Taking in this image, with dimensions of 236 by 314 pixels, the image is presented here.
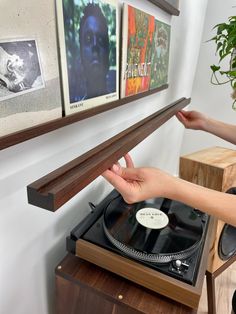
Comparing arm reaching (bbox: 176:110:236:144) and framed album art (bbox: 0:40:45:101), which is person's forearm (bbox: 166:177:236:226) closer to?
framed album art (bbox: 0:40:45:101)

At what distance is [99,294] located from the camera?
0.54 m

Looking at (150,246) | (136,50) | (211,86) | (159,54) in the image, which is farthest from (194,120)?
(211,86)

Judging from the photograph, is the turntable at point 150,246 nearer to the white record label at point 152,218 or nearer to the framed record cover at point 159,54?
the white record label at point 152,218

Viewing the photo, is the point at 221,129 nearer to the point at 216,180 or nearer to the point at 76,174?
the point at 216,180

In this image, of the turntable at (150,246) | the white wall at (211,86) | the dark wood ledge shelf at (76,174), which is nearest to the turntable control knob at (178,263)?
the turntable at (150,246)

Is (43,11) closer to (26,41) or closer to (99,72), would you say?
(26,41)

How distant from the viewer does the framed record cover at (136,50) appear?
0.65 m

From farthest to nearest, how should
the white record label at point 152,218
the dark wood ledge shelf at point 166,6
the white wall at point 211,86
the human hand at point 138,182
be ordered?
the white wall at point 211,86 < the dark wood ledge shelf at point 166,6 < the white record label at point 152,218 < the human hand at point 138,182

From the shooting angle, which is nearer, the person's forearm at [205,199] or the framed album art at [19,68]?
the framed album art at [19,68]

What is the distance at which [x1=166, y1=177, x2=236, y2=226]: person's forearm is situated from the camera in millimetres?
489

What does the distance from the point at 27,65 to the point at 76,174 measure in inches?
7.5

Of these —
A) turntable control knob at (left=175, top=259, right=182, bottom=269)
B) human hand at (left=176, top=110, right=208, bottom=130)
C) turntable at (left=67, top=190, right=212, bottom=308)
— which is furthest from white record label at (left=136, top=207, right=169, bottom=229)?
human hand at (left=176, top=110, right=208, bottom=130)

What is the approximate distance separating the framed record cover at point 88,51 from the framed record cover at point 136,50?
4 centimetres

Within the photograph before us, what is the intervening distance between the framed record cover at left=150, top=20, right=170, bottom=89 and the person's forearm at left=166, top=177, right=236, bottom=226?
0.52m
